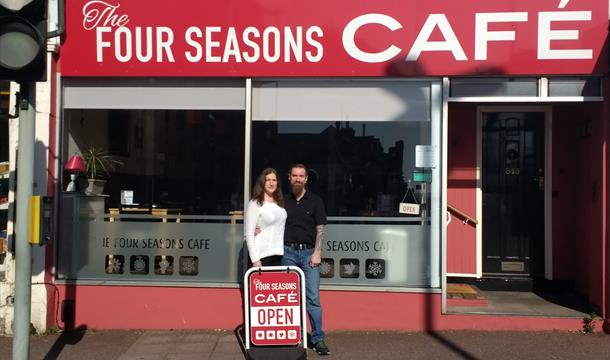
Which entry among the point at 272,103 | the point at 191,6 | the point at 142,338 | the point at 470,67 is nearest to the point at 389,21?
the point at 470,67

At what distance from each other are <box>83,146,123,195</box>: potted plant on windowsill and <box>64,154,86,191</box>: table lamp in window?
0.13 meters

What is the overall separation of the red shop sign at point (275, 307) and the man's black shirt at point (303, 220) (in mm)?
360

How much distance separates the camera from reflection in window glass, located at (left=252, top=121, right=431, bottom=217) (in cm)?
678

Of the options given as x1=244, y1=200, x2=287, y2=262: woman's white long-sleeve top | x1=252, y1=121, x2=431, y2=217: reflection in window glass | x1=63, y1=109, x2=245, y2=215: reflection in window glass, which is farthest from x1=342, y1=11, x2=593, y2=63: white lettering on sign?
x1=244, y1=200, x2=287, y2=262: woman's white long-sleeve top

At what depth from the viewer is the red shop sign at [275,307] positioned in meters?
5.62

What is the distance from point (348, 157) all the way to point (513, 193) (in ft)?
8.23

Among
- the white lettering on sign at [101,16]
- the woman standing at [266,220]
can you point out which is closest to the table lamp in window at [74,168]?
the white lettering on sign at [101,16]

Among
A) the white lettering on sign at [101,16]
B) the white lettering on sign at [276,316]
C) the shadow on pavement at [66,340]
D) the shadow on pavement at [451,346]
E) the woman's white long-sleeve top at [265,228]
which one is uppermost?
the white lettering on sign at [101,16]

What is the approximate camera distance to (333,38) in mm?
6598

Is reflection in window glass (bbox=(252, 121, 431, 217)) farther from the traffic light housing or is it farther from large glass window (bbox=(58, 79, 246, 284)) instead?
the traffic light housing

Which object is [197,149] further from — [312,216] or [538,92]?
[538,92]

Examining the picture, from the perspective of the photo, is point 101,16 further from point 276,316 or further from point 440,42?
point 276,316

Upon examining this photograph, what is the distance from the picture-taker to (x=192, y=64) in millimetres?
6738

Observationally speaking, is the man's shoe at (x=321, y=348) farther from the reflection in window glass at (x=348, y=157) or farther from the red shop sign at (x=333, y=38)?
the red shop sign at (x=333, y=38)
